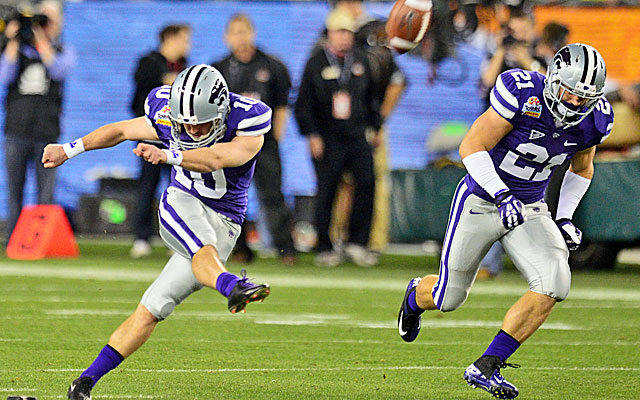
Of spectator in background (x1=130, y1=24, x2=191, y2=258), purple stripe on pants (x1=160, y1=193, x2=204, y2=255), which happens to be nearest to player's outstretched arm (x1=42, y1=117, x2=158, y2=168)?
purple stripe on pants (x1=160, y1=193, x2=204, y2=255)

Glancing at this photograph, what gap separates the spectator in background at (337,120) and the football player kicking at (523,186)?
18.2ft

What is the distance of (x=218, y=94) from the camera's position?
449 centimetres

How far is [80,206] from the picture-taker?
14898 mm

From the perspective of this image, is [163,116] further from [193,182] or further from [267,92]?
[267,92]

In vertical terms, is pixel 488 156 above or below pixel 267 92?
above

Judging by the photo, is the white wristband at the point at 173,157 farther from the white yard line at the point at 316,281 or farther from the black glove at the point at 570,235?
the white yard line at the point at 316,281

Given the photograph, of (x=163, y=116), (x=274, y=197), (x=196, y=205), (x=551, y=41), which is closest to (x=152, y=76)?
(x=274, y=197)

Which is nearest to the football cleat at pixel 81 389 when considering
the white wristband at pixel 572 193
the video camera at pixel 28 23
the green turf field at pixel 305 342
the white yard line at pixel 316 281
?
the green turf field at pixel 305 342

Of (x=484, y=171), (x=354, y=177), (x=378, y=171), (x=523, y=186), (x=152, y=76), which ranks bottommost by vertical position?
(x=378, y=171)

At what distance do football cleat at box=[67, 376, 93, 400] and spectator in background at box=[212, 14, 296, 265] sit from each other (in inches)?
251

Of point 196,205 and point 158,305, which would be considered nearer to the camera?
point 158,305

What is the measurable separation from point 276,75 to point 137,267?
7.26 ft

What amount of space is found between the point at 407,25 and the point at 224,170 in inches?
110

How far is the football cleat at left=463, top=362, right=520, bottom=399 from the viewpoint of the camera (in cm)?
445
